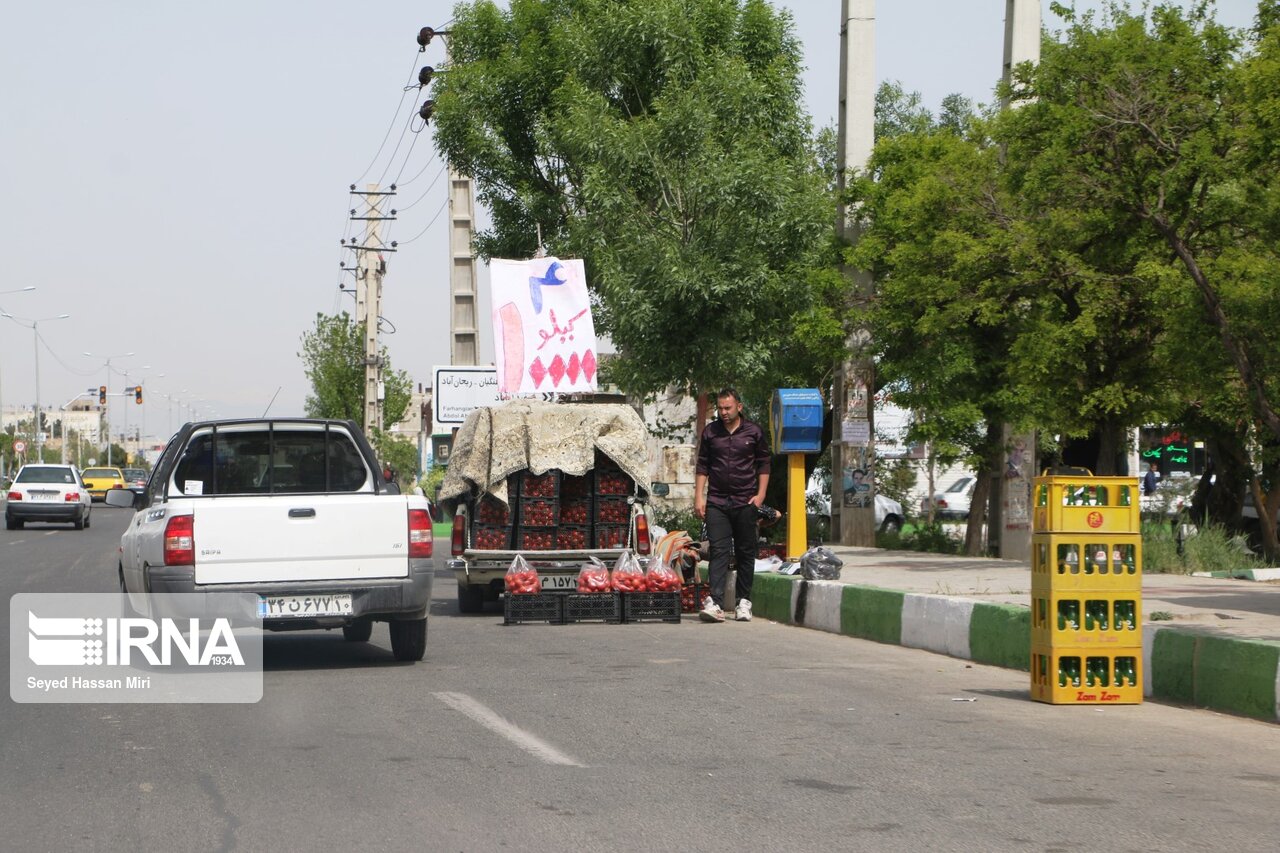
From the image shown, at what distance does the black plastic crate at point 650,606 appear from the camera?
14.1 meters

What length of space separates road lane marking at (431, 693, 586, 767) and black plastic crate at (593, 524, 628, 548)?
20.4ft

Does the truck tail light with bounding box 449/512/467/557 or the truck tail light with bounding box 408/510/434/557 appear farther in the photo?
the truck tail light with bounding box 449/512/467/557

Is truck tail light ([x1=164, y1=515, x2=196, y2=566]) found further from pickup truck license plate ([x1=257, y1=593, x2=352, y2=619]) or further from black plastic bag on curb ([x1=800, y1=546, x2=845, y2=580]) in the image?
black plastic bag on curb ([x1=800, y1=546, x2=845, y2=580])

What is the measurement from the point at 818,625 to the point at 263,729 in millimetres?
7365

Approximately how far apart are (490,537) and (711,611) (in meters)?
2.52

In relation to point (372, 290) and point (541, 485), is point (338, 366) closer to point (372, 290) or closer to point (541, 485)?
point (372, 290)

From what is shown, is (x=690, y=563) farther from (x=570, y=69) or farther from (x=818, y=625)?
(x=570, y=69)

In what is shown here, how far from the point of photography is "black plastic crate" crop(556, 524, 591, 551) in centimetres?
1530

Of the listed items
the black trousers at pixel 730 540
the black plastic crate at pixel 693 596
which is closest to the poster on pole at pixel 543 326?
the black plastic crate at pixel 693 596

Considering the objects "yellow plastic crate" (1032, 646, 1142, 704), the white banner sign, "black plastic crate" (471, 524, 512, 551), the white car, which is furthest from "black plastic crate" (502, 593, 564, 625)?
the white car

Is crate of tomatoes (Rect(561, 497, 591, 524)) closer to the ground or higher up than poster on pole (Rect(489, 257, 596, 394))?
closer to the ground

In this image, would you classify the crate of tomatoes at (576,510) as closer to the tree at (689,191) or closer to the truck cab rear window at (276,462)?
the truck cab rear window at (276,462)

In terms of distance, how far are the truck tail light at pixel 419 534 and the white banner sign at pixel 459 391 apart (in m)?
20.7

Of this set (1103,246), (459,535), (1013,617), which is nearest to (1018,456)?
(1103,246)
